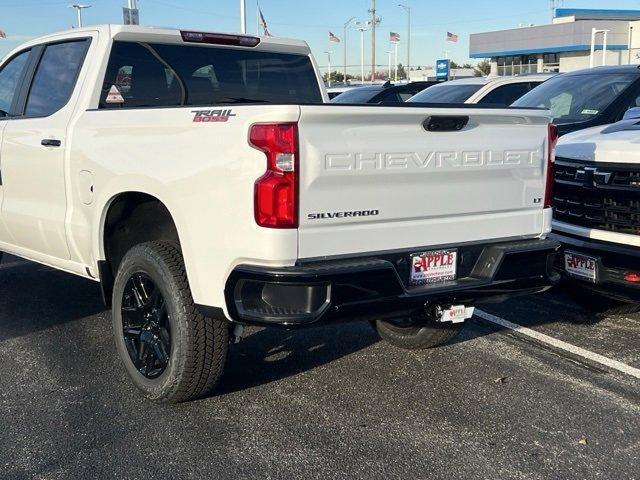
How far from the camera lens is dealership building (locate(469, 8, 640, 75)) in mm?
52656

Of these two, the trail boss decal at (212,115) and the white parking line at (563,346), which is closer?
the trail boss decal at (212,115)

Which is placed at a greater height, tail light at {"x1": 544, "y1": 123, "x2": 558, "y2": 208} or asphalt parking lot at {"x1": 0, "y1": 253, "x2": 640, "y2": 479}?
tail light at {"x1": 544, "y1": 123, "x2": 558, "y2": 208}

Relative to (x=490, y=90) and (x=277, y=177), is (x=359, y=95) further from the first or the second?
(x=277, y=177)

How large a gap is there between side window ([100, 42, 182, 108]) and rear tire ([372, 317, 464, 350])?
83.9 inches

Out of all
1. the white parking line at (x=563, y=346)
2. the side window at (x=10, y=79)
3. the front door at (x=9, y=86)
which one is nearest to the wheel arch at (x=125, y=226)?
the front door at (x=9, y=86)

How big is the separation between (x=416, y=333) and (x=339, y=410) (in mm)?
1063

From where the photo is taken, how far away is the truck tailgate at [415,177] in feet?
10.8

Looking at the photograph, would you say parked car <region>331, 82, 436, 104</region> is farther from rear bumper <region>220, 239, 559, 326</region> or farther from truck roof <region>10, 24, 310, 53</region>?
rear bumper <region>220, 239, 559, 326</region>

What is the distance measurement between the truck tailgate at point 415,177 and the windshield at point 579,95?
352 cm

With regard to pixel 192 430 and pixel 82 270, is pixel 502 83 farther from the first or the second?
pixel 192 430

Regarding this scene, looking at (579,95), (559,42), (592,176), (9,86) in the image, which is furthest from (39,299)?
(559,42)

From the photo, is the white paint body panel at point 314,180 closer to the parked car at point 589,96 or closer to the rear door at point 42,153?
the rear door at point 42,153

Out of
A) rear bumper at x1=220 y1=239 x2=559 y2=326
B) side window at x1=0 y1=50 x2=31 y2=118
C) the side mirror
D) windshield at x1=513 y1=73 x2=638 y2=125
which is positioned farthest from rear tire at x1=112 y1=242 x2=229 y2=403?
windshield at x1=513 y1=73 x2=638 y2=125

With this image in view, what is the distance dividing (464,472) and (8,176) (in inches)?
154
